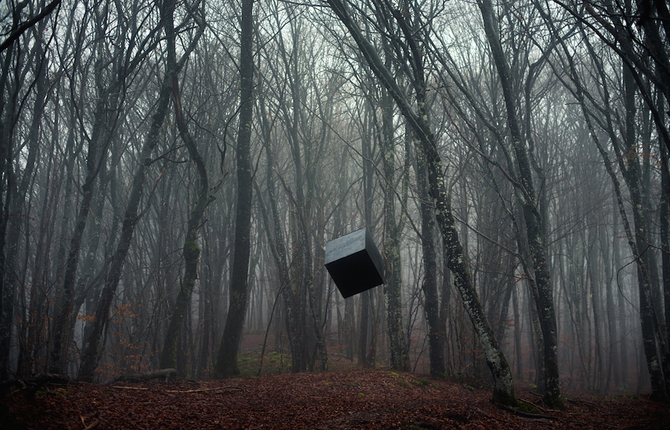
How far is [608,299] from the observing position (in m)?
16.0

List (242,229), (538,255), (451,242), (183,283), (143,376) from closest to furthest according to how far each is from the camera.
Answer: (451,242)
(143,376)
(538,255)
(183,283)
(242,229)

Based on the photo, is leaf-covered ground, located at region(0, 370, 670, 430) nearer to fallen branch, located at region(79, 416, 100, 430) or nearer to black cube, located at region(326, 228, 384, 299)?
fallen branch, located at region(79, 416, 100, 430)

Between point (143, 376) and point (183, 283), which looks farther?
point (183, 283)

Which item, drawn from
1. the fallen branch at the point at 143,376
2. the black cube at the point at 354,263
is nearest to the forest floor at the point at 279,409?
the fallen branch at the point at 143,376

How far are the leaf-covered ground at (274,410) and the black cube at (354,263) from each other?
1.49 metres

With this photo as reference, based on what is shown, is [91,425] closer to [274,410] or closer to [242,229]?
[274,410]

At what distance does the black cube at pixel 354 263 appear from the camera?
297cm

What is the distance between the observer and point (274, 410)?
14.3 feet

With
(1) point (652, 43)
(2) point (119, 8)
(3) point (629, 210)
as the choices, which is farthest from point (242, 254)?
(3) point (629, 210)

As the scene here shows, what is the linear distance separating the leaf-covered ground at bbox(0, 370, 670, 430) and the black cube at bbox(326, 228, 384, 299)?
149cm

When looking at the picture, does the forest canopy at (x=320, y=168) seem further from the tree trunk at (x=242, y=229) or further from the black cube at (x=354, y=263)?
the black cube at (x=354, y=263)

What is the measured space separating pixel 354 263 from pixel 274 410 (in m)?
2.48

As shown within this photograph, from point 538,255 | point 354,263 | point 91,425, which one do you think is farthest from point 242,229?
point 538,255

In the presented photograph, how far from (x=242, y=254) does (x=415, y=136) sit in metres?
4.07
